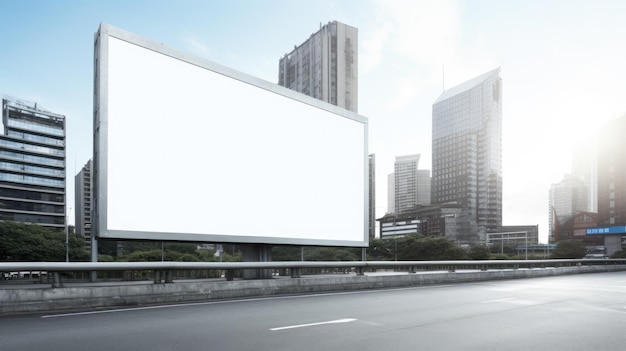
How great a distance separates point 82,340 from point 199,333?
157 cm

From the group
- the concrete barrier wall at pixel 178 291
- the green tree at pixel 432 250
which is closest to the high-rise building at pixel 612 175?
the green tree at pixel 432 250

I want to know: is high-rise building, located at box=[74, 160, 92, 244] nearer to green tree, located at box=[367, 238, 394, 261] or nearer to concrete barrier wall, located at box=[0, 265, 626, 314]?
green tree, located at box=[367, 238, 394, 261]

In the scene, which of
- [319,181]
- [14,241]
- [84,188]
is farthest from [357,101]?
[319,181]

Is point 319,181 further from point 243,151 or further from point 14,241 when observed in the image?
point 14,241

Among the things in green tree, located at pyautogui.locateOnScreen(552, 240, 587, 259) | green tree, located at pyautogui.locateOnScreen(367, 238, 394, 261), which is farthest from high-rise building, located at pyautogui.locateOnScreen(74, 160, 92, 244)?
green tree, located at pyautogui.locateOnScreen(552, 240, 587, 259)

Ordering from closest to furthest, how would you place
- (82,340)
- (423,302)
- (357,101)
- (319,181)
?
(82,340) → (423,302) → (319,181) → (357,101)

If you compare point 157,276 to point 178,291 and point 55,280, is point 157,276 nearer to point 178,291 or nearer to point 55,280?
point 178,291

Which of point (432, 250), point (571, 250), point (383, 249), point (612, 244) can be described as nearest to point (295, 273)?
point (612, 244)

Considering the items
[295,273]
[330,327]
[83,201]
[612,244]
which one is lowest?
[612,244]

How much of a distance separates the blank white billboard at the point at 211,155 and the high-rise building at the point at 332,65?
11526 centimetres

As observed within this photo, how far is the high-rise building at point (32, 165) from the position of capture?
104812 mm

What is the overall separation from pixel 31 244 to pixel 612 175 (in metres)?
174

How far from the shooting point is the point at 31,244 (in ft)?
235

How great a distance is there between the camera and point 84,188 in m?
186
